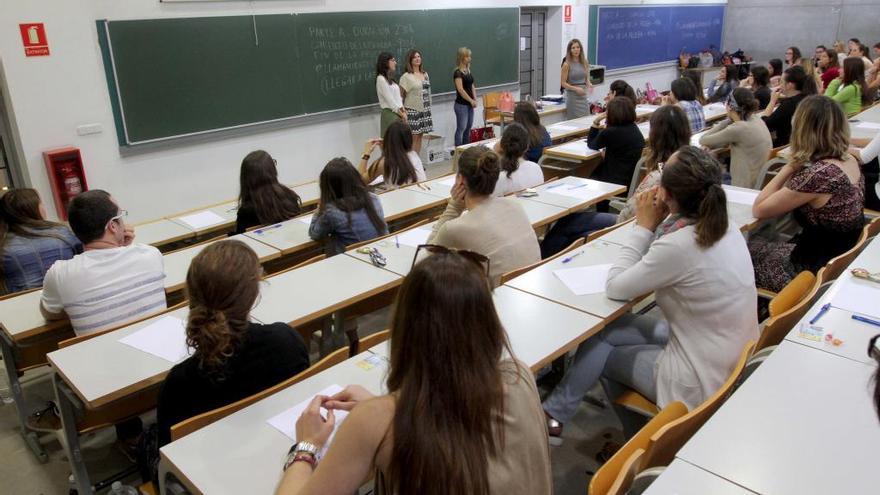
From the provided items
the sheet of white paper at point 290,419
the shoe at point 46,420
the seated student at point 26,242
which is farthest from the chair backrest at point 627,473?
the seated student at point 26,242

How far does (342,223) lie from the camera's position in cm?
351

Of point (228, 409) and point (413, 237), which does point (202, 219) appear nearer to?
point (413, 237)

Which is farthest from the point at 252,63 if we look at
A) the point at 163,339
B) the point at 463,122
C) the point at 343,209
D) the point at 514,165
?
the point at 163,339

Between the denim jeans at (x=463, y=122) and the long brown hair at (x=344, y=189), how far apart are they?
4944mm

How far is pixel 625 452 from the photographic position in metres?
1.64

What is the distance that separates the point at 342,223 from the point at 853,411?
253 cm

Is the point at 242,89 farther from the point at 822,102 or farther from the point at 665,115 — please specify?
the point at 822,102

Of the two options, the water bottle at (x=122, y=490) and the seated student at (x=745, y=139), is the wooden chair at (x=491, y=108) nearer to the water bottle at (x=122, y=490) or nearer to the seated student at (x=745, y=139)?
the seated student at (x=745, y=139)

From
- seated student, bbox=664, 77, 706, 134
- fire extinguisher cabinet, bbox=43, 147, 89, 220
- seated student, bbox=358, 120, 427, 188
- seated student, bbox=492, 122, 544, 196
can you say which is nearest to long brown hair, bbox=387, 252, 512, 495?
seated student, bbox=492, 122, 544, 196

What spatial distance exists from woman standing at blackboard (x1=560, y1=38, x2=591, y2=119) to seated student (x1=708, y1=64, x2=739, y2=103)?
1.86 m

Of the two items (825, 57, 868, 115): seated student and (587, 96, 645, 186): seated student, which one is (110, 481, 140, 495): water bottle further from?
(825, 57, 868, 115): seated student

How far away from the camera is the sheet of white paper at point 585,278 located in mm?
2703

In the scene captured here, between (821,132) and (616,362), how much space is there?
1.83 meters

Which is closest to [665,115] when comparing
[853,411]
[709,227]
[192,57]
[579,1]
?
[709,227]
